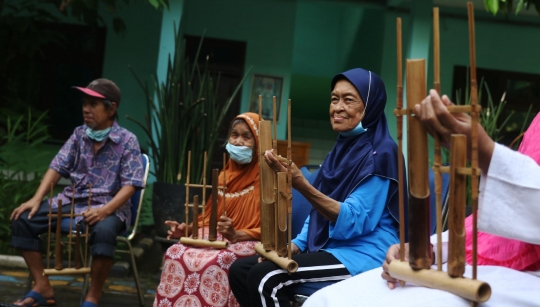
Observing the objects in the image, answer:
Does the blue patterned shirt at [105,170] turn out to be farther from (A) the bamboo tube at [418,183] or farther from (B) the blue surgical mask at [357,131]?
(A) the bamboo tube at [418,183]

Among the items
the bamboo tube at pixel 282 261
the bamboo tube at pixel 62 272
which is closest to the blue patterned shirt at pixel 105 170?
the bamboo tube at pixel 62 272

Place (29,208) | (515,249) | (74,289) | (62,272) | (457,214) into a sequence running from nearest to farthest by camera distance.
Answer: (457,214) → (515,249) → (62,272) → (29,208) → (74,289)

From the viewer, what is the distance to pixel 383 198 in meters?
3.19

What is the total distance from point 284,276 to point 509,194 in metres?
1.27

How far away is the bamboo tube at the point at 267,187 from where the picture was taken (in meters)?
2.97

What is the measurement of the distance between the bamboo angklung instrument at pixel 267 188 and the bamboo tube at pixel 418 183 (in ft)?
3.52

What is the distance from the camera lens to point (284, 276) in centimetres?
300

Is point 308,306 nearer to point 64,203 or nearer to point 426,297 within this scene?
point 426,297

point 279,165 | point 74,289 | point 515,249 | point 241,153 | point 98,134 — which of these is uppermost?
point 98,134

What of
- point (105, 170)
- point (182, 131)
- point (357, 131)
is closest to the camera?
point (357, 131)

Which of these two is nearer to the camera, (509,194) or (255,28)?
(509,194)

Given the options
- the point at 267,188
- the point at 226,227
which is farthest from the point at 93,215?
the point at 267,188

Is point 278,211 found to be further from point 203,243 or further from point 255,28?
point 255,28

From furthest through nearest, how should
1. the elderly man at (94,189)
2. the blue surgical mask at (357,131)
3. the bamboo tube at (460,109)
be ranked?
the elderly man at (94,189) → the blue surgical mask at (357,131) → the bamboo tube at (460,109)
